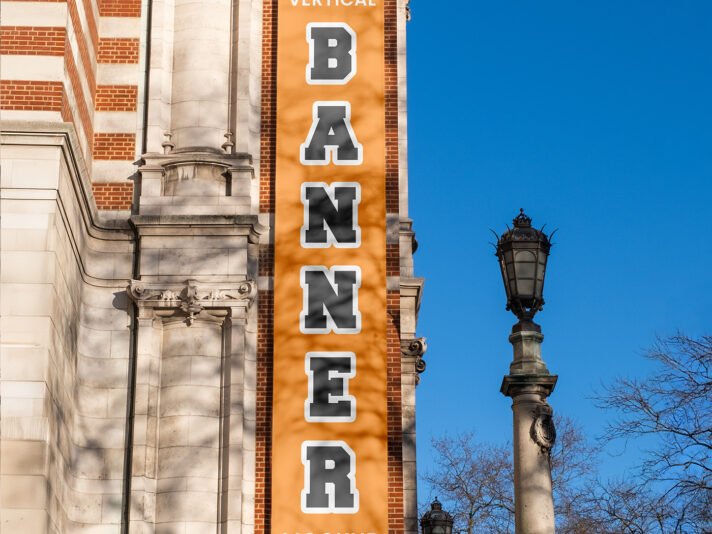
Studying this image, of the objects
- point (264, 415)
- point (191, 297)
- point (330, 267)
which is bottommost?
point (264, 415)

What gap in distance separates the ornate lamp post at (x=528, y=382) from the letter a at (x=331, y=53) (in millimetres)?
8158

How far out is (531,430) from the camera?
55.9 feet

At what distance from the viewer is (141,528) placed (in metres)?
22.5

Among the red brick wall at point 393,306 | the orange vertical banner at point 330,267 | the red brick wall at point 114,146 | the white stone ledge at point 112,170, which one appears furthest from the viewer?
the red brick wall at point 114,146

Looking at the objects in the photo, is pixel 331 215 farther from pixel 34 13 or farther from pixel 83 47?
pixel 34 13

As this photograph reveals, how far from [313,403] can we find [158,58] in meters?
6.81

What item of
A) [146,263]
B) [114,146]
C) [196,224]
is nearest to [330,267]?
[196,224]

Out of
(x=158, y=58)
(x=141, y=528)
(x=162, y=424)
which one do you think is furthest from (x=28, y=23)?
(x=141, y=528)

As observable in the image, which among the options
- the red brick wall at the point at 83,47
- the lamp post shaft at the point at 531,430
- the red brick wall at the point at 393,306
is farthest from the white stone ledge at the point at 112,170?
the lamp post shaft at the point at 531,430

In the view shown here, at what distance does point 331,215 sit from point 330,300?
1.53m

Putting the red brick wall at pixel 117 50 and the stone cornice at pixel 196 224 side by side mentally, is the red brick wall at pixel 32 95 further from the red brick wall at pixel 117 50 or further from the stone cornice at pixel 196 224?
the red brick wall at pixel 117 50

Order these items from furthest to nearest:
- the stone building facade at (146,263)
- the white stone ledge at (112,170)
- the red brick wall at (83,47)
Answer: the white stone ledge at (112,170)
the red brick wall at (83,47)
the stone building facade at (146,263)

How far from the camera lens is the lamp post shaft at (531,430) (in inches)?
658

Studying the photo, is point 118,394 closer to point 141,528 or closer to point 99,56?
point 141,528
